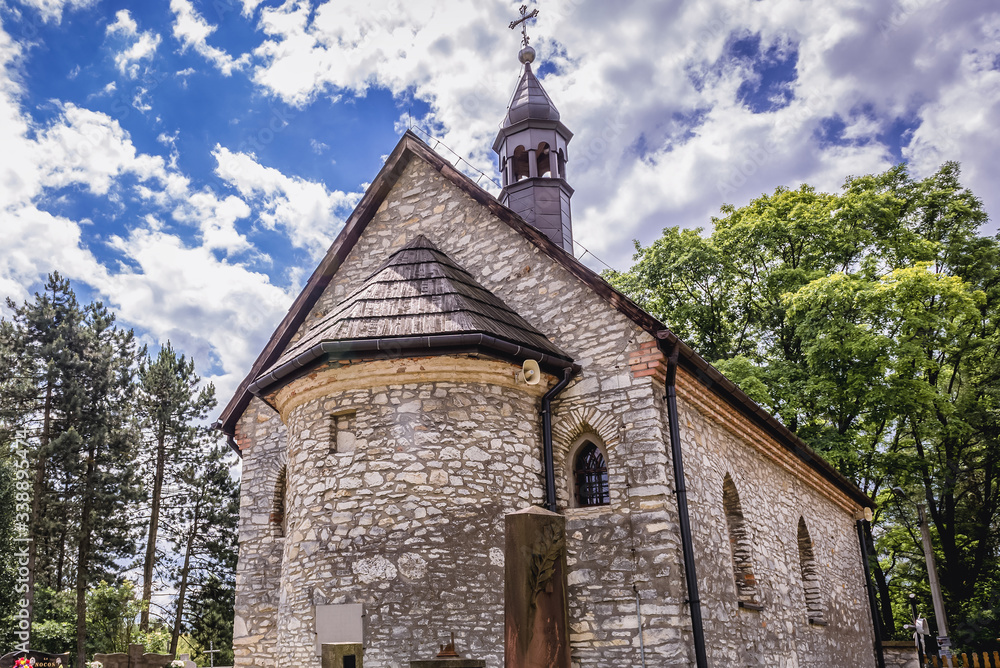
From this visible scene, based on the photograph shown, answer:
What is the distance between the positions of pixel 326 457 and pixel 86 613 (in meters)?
20.5

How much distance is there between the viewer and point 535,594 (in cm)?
A: 531

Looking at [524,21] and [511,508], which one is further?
[524,21]

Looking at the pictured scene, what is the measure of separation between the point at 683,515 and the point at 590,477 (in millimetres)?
1227

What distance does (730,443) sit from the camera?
11344 millimetres

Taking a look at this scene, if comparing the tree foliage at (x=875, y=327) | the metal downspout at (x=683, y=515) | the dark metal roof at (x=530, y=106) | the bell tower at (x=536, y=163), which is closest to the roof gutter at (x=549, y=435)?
the metal downspout at (x=683, y=515)

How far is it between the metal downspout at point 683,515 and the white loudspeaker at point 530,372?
1604mm

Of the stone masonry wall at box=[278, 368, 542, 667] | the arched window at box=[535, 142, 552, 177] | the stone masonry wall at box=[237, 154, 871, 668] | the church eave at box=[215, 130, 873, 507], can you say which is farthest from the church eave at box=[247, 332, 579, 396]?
the arched window at box=[535, 142, 552, 177]

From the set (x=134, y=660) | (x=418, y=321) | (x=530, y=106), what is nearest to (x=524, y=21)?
(x=530, y=106)

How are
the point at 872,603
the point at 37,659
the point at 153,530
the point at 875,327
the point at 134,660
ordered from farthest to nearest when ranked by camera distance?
1. the point at 153,530
2. the point at 875,327
3. the point at 872,603
4. the point at 134,660
5. the point at 37,659

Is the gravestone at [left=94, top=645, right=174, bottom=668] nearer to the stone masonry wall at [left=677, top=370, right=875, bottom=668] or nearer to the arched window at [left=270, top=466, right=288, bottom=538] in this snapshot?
the arched window at [left=270, top=466, right=288, bottom=538]

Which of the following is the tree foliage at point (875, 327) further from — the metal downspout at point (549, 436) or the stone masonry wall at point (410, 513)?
the stone masonry wall at point (410, 513)

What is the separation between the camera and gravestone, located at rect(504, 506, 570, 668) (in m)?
5.24

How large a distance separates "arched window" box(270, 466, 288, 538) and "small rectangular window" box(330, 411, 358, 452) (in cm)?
333

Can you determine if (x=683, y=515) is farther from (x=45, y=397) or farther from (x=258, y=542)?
(x=45, y=397)
